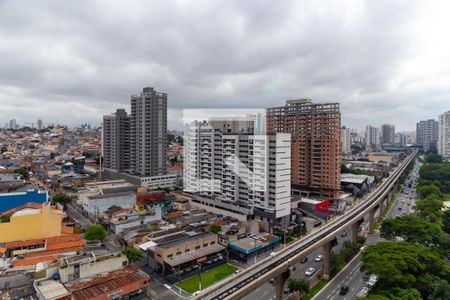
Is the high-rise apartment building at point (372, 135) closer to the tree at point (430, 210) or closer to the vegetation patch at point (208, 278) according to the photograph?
the tree at point (430, 210)

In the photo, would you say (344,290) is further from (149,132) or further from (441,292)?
(149,132)

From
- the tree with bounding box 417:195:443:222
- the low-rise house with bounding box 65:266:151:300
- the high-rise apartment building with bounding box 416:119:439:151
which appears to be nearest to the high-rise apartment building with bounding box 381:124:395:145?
the high-rise apartment building with bounding box 416:119:439:151

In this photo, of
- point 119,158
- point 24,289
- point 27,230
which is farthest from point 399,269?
point 119,158

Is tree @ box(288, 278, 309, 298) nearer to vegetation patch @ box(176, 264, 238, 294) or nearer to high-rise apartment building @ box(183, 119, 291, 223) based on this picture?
vegetation patch @ box(176, 264, 238, 294)

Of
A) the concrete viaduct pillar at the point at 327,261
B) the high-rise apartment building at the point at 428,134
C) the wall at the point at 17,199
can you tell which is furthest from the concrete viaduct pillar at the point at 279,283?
the high-rise apartment building at the point at 428,134

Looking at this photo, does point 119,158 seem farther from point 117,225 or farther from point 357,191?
point 357,191

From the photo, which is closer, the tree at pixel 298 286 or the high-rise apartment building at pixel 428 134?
the tree at pixel 298 286

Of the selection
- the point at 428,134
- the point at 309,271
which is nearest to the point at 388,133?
the point at 428,134
